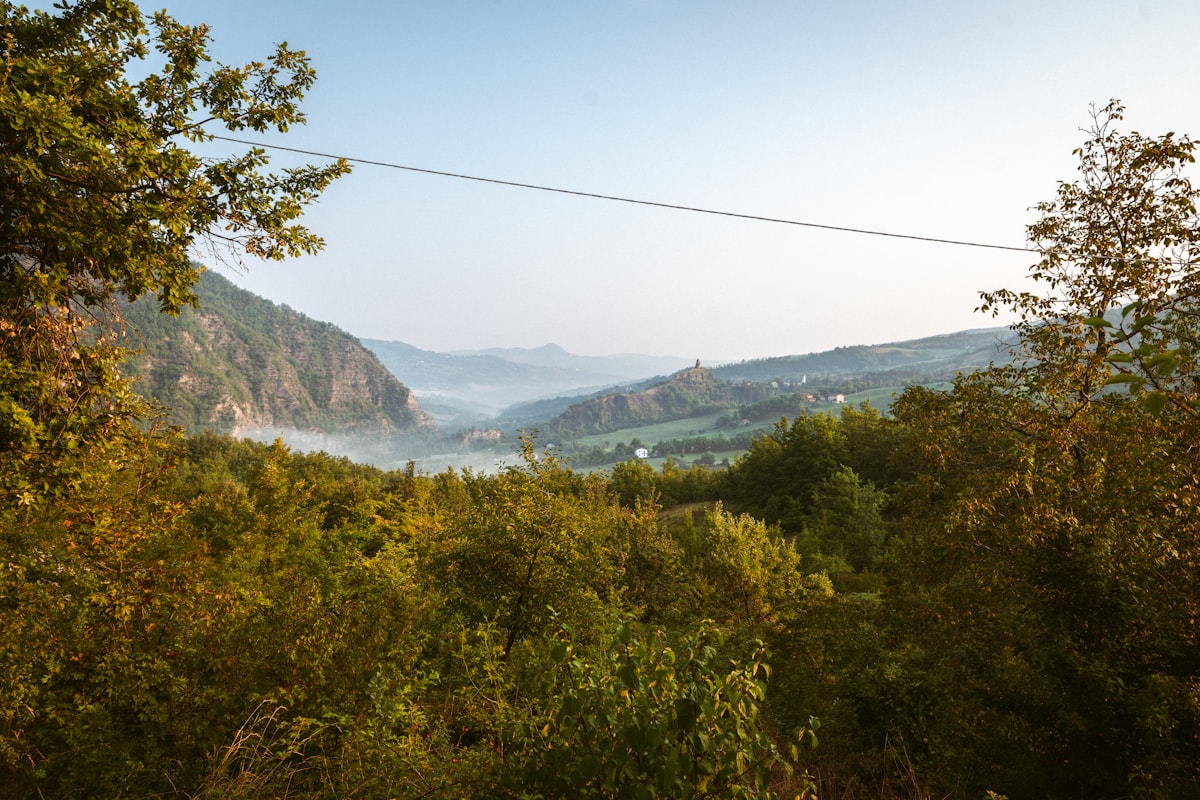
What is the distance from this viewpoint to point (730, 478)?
59812mm

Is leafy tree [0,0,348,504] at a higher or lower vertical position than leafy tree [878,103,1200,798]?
higher

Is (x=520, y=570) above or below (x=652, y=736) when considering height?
below

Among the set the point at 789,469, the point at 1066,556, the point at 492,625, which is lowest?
the point at 789,469

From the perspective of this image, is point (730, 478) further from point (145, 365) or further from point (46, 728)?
point (145, 365)

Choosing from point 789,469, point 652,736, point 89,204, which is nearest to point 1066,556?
point 652,736

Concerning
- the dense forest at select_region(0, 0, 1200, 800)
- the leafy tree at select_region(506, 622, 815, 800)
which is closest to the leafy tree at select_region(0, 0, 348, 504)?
the dense forest at select_region(0, 0, 1200, 800)

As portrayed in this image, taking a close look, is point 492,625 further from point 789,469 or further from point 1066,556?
point 789,469

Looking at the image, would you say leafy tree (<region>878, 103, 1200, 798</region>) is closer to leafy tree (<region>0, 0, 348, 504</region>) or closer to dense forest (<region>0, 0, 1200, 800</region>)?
dense forest (<region>0, 0, 1200, 800</region>)

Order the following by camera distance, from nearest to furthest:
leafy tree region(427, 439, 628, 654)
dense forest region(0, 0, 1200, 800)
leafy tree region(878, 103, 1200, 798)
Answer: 1. dense forest region(0, 0, 1200, 800)
2. leafy tree region(878, 103, 1200, 798)
3. leafy tree region(427, 439, 628, 654)

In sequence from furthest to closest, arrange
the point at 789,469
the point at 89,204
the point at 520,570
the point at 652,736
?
the point at 789,469
the point at 520,570
the point at 89,204
the point at 652,736

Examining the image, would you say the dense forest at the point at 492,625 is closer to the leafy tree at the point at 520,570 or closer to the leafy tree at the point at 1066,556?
the leafy tree at the point at 1066,556

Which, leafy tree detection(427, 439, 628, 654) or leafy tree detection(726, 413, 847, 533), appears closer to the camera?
leafy tree detection(427, 439, 628, 654)

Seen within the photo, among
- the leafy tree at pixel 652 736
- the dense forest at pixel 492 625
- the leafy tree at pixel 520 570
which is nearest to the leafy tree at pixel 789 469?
the leafy tree at pixel 520 570

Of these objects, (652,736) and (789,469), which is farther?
(789,469)
